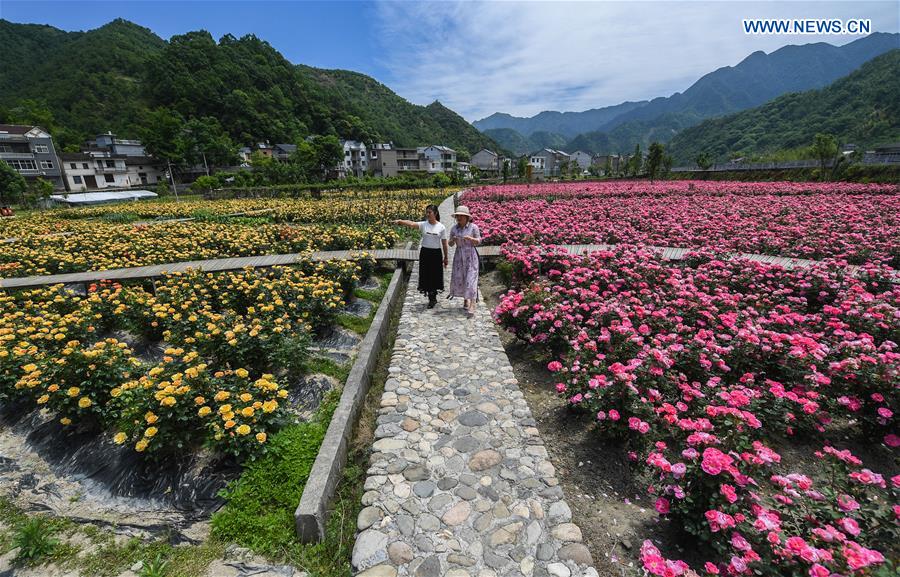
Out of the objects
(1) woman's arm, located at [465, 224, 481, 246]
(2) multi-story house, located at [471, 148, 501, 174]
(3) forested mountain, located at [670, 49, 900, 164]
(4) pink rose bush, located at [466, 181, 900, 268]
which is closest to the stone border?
(1) woman's arm, located at [465, 224, 481, 246]

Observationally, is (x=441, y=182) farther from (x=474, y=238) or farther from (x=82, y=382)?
(x=82, y=382)

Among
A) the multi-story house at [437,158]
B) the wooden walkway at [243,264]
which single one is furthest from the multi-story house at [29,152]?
the multi-story house at [437,158]

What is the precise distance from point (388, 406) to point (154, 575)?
2.29 meters

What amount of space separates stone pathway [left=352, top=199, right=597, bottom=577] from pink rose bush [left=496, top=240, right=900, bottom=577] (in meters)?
0.69

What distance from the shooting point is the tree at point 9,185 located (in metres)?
32.0

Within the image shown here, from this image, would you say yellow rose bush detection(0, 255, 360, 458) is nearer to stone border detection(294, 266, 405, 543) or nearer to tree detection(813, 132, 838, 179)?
stone border detection(294, 266, 405, 543)

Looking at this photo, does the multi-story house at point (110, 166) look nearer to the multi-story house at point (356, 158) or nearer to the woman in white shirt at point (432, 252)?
the multi-story house at point (356, 158)

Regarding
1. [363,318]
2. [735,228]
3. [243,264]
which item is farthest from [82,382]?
[735,228]

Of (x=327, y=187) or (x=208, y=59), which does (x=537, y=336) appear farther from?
(x=208, y=59)

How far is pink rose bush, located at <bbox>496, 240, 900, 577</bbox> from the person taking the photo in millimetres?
2275

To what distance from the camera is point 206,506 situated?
3.10 m

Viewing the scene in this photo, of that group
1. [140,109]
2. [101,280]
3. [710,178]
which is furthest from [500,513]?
[140,109]

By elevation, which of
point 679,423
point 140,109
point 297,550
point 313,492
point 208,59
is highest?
point 208,59

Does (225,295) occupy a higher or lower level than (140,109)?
lower
